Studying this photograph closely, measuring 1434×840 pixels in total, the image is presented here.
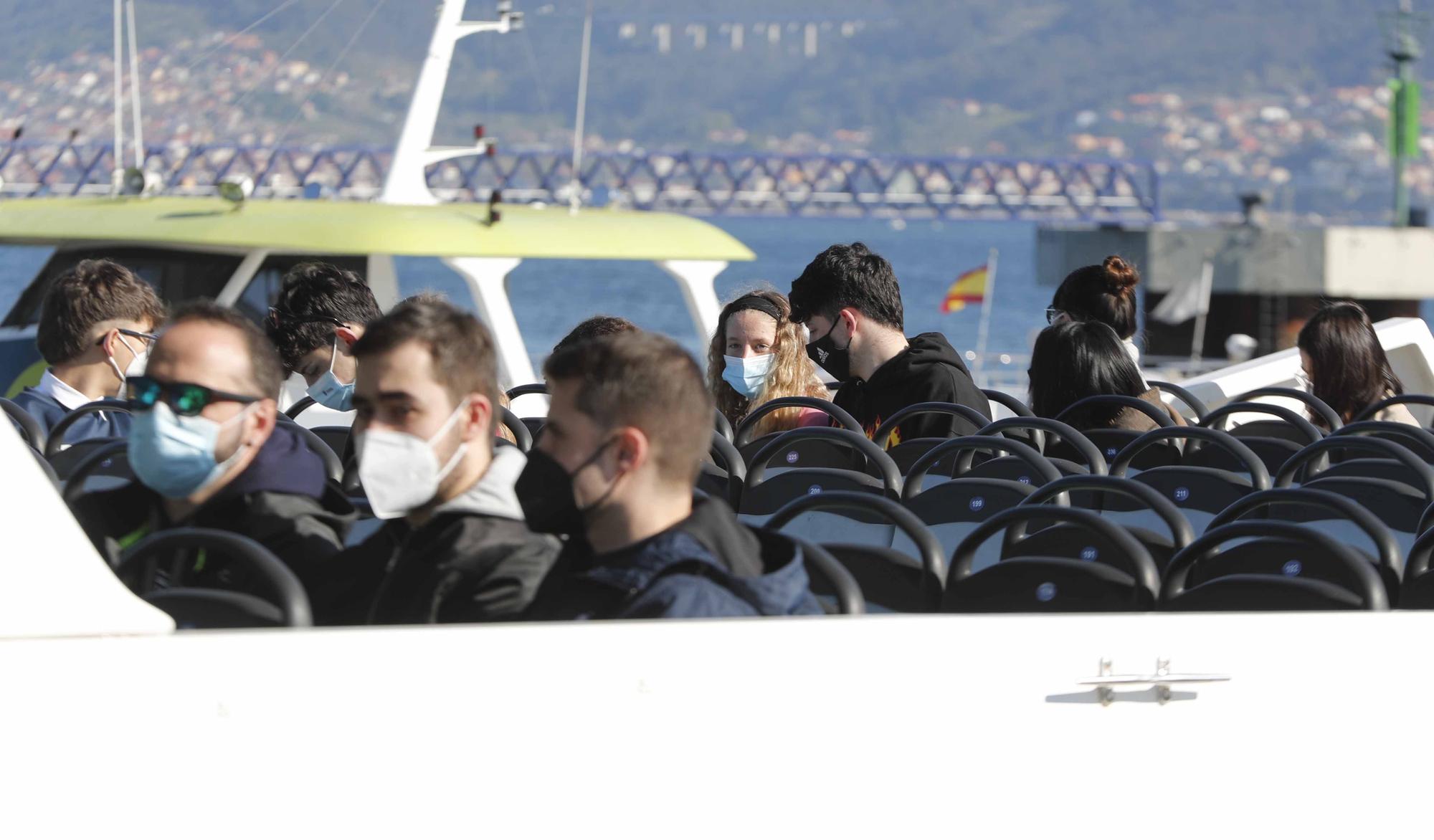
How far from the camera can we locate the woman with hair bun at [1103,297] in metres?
5.98

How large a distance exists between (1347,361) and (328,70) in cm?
841

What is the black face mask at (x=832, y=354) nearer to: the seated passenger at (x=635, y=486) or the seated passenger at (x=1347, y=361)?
the seated passenger at (x=1347, y=361)

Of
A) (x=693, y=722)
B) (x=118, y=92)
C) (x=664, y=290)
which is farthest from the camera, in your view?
(x=664, y=290)

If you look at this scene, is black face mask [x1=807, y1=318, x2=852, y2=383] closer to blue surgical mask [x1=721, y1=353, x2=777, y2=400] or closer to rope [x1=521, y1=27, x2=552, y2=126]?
blue surgical mask [x1=721, y1=353, x2=777, y2=400]

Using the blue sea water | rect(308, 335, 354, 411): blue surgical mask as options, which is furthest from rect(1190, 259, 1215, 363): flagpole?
rect(308, 335, 354, 411): blue surgical mask

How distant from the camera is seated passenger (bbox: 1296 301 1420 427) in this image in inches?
219

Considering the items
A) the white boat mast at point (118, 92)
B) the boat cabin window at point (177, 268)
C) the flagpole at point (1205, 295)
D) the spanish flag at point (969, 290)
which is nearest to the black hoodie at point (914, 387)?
the boat cabin window at point (177, 268)

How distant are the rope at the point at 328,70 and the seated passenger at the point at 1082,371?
7282mm

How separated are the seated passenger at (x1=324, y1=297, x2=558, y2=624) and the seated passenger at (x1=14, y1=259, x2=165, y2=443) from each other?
2095mm

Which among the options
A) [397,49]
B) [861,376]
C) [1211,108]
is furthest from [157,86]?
[1211,108]

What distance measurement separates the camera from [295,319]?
528 cm

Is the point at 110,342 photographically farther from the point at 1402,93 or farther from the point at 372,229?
the point at 1402,93

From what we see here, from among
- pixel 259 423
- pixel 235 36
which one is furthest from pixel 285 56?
pixel 259 423

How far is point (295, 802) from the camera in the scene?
7.70 feet
